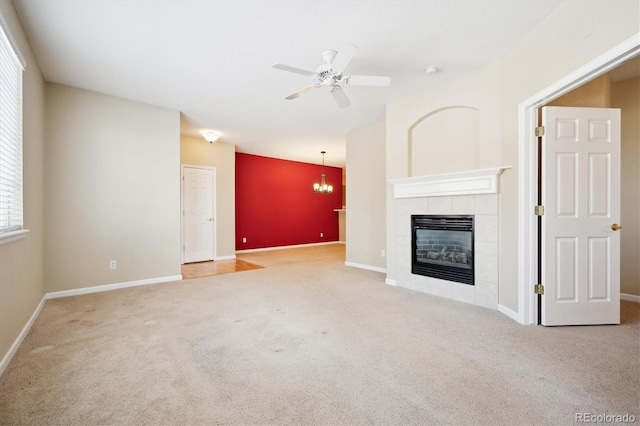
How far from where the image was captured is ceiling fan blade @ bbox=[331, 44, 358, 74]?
2468mm

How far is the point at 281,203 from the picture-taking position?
8.66 m

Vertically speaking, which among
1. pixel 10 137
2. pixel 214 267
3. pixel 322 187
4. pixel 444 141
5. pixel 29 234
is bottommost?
pixel 214 267

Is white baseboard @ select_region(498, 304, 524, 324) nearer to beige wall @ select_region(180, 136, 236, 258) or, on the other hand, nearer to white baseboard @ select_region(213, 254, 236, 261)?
white baseboard @ select_region(213, 254, 236, 261)

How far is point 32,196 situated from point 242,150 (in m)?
4.89

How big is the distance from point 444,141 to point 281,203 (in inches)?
221

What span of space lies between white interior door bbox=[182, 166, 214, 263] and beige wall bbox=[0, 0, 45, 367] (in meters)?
2.91

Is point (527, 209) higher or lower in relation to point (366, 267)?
higher

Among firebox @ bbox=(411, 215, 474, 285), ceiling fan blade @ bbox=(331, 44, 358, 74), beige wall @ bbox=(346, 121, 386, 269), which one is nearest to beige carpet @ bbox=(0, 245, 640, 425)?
firebox @ bbox=(411, 215, 474, 285)

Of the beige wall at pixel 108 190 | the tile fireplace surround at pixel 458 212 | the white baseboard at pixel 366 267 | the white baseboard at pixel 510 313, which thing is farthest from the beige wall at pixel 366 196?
the beige wall at pixel 108 190

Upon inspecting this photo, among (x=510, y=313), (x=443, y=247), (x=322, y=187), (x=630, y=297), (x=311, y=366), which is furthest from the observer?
(x=322, y=187)

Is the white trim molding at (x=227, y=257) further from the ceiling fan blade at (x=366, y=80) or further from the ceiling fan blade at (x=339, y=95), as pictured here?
the ceiling fan blade at (x=366, y=80)

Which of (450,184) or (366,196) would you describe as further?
(366,196)

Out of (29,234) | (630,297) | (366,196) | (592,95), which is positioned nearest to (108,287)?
(29,234)

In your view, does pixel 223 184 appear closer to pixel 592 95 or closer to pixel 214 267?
pixel 214 267
